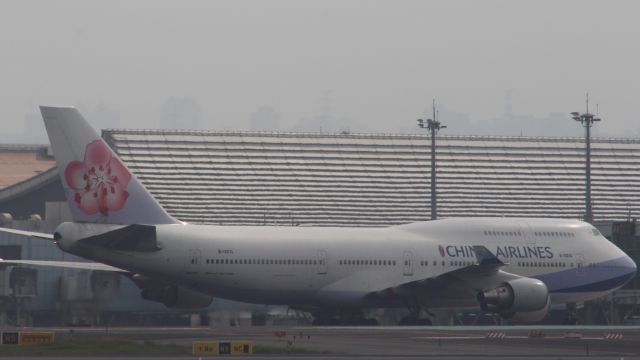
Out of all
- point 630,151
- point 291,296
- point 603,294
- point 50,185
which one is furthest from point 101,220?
point 630,151

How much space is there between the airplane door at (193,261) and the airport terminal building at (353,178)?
4699 cm

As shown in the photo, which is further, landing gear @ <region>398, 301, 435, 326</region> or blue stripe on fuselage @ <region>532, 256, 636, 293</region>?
blue stripe on fuselage @ <region>532, 256, 636, 293</region>

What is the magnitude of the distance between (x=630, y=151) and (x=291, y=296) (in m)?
69.3

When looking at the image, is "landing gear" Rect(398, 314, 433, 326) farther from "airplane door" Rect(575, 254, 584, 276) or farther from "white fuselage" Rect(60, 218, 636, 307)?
"airplane door" Rect(575, 254, 584, 276)

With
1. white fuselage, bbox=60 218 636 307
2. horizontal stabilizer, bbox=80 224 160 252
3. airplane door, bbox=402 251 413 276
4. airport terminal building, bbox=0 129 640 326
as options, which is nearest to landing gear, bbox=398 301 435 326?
white fuselage, bbox=60 218 636 307

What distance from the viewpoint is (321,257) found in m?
58.8

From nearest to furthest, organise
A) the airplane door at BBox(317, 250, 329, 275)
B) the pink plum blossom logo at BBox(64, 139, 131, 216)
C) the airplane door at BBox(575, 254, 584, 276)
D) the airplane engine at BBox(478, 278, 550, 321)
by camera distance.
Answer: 1. the pink plum blossom logo at BBox(64, 139, 131, 216)
2. the airplane door at BBox(317, 250, 329, 275)
3. the airplane engine at BBox(478, 278, 550, 321)
4. the airplane door at BBox(575, 254, 584, 276)

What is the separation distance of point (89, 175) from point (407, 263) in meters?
14.8

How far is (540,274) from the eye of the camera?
62906 millimetres

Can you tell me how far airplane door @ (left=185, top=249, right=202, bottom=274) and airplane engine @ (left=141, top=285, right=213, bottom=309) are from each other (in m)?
3.56

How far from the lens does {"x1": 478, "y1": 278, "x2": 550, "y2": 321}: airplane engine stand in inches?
2322

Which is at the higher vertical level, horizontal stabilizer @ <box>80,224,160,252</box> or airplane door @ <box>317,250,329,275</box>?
horizontal stabilizer @ <box>80,224,160,252</box>

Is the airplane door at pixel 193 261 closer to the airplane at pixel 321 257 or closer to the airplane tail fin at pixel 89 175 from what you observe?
the airplane at pixel 321 257

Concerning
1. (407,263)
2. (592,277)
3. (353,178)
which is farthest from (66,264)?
(353,178)
